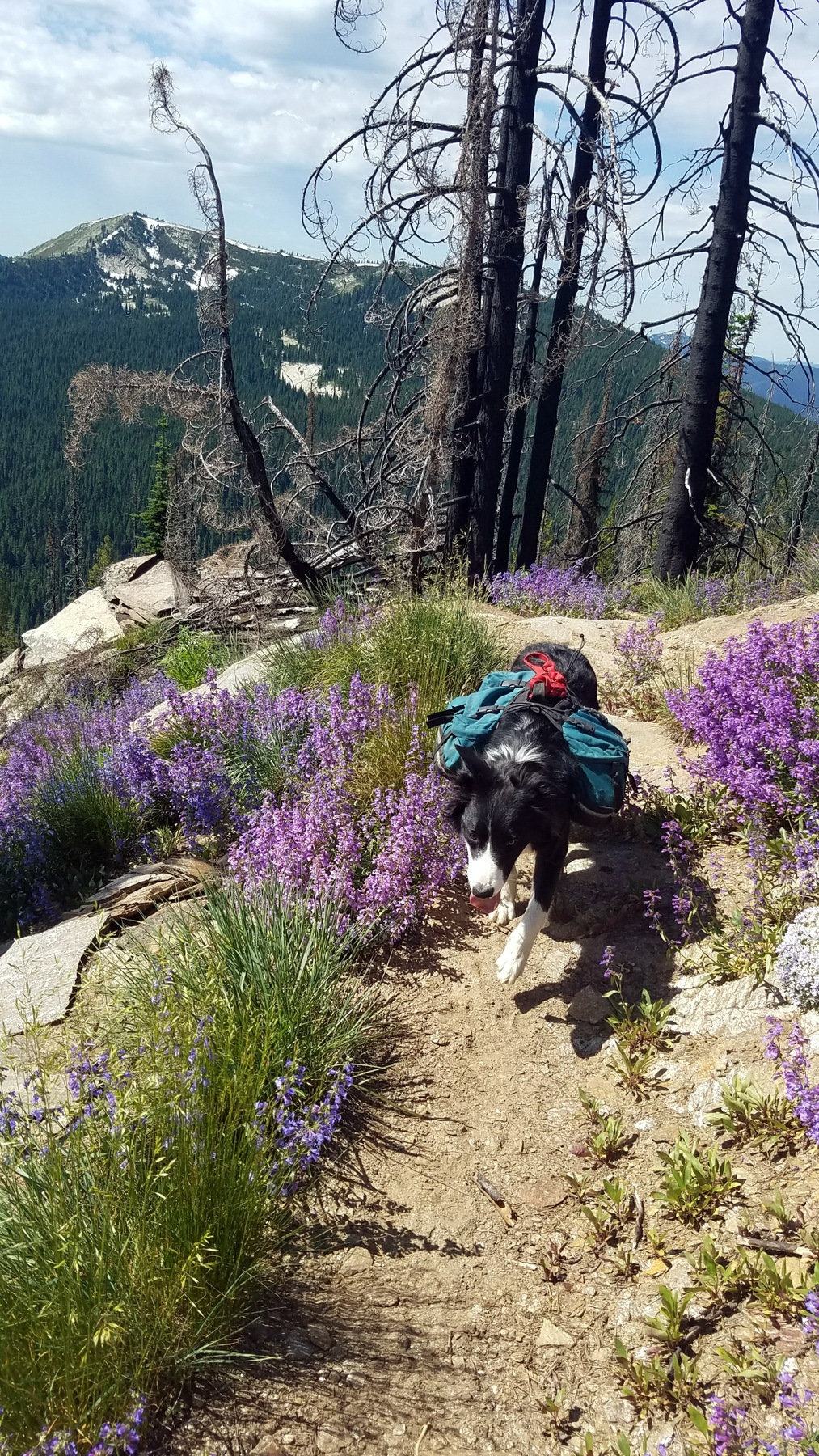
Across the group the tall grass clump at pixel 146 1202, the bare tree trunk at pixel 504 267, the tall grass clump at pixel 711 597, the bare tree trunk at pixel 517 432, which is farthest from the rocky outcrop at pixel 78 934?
the bare tree trunk at pixel 517 432

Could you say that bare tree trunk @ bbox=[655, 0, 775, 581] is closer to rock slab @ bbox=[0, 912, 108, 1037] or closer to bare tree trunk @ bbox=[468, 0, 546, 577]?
bare tree trunk @ bbox=[468, 0, 546, 577]

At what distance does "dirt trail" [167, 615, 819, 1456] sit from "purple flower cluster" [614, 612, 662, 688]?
283cm

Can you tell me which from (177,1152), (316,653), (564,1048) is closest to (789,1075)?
(564,1048)

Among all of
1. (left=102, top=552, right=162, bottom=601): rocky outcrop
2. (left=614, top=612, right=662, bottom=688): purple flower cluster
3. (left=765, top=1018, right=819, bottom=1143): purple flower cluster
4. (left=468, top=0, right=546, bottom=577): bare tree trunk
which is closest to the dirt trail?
(left=765, top=1018, right=819, bottom=1143): purple flower cluster

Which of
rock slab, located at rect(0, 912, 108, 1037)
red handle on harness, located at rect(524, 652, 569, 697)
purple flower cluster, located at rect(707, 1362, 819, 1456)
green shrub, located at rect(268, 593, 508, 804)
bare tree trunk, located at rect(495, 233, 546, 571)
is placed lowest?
rock slab, located at rect(0, 912, 108, 1037)

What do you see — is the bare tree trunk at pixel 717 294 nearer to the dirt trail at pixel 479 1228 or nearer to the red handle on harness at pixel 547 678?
the red handle on harness at pixel 547 678

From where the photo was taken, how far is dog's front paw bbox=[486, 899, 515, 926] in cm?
473

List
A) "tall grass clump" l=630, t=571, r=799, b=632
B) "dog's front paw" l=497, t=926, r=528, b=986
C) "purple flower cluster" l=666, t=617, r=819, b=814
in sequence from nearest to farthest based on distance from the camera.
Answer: "dog's front paw" l=497, t=926, r=528, b=986 < "purple flower cluster" l=666, t=617, r=819, b=814 < "tall grass clump" l=630, t=571, r=799, b=632

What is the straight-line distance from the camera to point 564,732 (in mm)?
4113

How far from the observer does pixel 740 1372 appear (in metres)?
2.13

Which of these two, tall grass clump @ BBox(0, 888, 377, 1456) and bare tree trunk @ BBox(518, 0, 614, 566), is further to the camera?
bare tree trunk @ BBox(518, 0, 614, 566)

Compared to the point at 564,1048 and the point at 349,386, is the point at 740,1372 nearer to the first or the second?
the point at 564,1048

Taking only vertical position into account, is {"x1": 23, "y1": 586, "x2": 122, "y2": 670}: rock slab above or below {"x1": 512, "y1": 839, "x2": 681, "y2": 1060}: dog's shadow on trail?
below

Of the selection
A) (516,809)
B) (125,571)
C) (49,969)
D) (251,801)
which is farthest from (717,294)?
(125,571)
